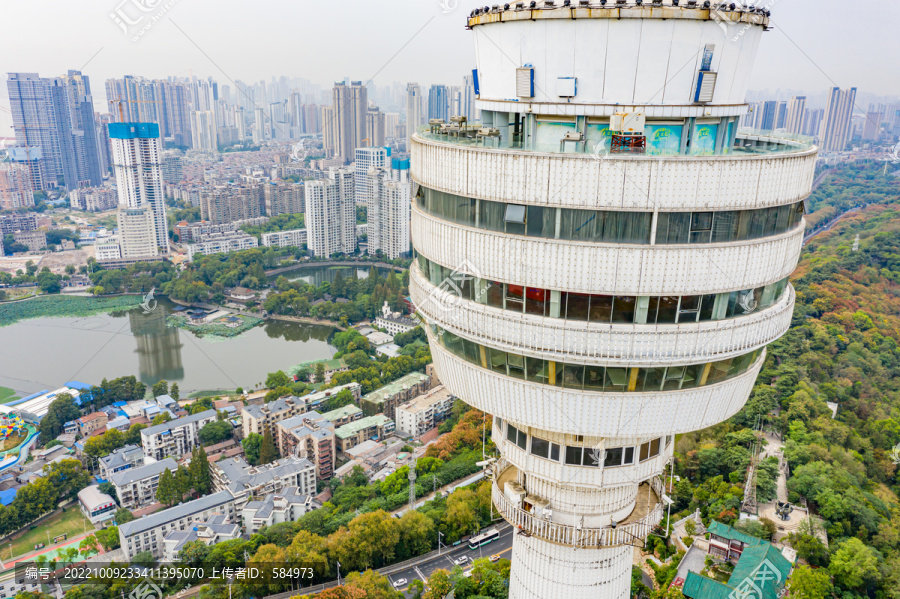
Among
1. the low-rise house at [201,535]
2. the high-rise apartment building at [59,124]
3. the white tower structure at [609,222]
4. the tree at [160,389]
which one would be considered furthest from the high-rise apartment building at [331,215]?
the white tower structure at [609,222]

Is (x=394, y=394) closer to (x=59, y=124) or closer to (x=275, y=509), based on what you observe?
(x=275, y=509)

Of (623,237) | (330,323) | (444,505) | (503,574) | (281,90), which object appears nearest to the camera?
(623,237)

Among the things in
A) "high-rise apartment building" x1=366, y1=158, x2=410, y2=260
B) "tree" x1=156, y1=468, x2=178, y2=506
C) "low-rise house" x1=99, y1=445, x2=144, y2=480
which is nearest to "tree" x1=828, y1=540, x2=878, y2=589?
"tree" x1=156, y1=468, x2=178, y2=506

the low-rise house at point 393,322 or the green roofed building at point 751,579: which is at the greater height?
the green roofed building at point 751,579

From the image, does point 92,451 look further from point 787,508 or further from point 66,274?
point 66,274

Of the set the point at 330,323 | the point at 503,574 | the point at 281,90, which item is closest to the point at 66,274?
the point at 330,323

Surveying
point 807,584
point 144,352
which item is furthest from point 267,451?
point 807,584

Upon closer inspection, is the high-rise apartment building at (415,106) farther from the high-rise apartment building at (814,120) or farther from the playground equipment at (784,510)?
Result: the playground equipment at (784,510)
